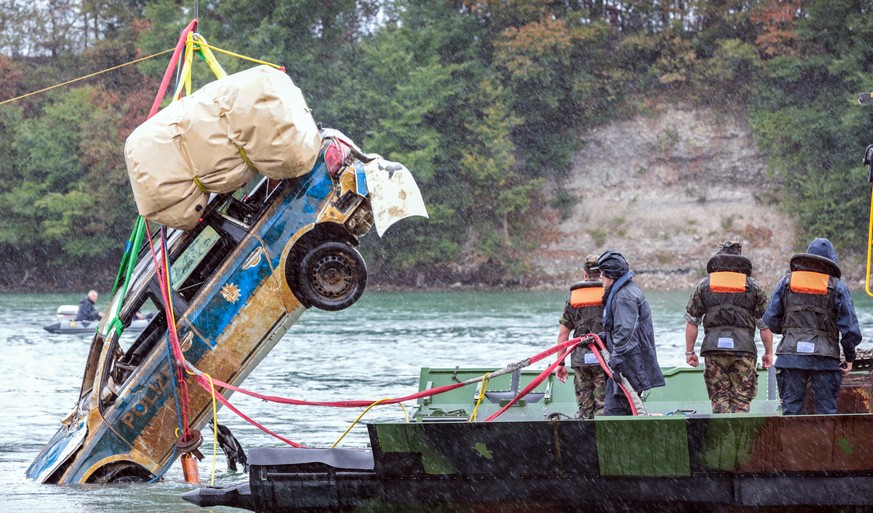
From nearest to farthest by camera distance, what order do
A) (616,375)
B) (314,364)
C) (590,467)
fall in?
(590,467) < (616,375) < (314,364)

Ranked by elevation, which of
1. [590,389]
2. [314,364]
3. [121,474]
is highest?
[590,389]

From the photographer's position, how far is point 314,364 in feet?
84.7

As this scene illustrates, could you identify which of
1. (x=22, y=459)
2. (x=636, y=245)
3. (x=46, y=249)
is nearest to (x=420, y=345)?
(x=22, y=459)

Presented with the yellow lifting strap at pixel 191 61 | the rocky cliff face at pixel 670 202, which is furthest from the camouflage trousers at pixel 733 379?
the rocky cliff face at pixel 670 202

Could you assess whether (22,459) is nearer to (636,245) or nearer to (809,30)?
(636,245)

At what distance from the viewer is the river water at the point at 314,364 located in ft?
40.4

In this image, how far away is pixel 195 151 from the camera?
11.1m

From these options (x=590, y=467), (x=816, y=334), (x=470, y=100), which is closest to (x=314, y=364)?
(x=816, y=334)

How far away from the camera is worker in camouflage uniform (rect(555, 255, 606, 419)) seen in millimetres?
11727

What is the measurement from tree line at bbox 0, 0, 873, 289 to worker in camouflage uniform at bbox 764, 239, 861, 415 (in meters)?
43.9

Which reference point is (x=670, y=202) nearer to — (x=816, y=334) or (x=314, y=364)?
(x=314, y=364)

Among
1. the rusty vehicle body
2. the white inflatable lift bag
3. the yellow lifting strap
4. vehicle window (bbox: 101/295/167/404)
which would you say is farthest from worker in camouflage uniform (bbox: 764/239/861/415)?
vehicle window (bbox: 101/295/167/404)

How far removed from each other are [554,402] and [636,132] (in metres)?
43.8

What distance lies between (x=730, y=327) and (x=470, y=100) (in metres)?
46.4
